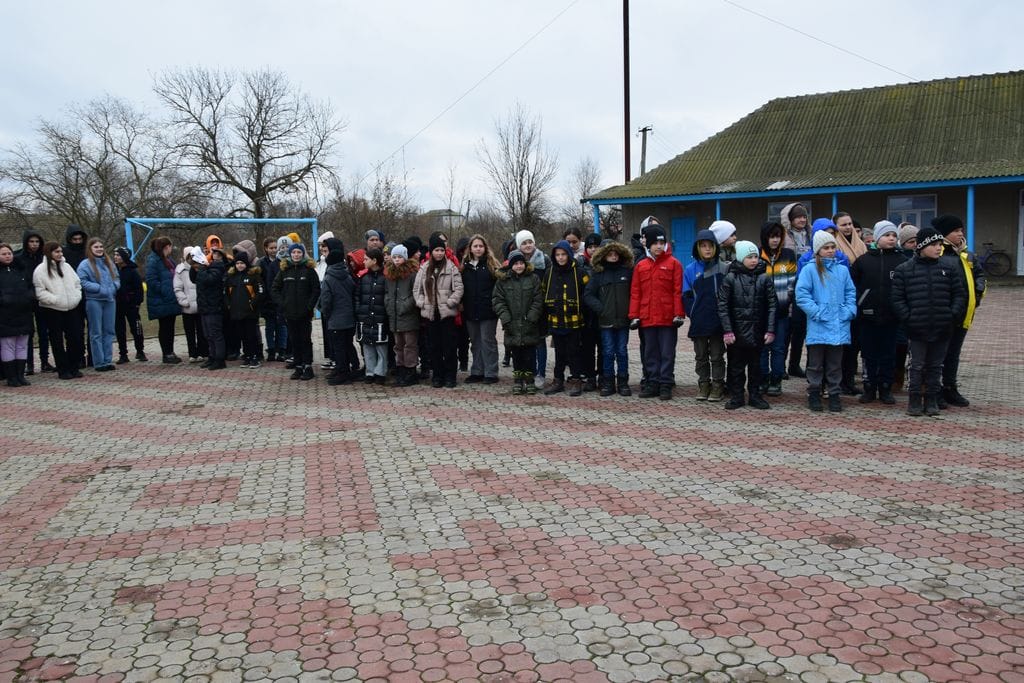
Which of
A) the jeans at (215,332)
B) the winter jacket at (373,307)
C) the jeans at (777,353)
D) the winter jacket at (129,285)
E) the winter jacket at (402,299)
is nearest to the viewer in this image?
the jeans at (777,353)

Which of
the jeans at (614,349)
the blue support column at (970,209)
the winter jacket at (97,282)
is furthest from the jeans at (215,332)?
the blue support column at (970,209)

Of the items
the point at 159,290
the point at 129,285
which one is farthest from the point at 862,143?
the point at 129,285

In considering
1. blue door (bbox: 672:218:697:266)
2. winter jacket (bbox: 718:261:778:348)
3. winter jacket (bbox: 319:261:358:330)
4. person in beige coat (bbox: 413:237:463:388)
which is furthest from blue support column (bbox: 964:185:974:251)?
winter jacket (bbox: 319:261:358:330)

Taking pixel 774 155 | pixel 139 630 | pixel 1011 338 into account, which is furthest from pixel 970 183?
pixel 139 630

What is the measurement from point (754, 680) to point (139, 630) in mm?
2704

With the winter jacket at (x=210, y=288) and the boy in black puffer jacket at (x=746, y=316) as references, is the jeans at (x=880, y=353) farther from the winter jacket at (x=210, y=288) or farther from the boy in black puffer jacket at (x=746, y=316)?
→ the winter jacket at (x=210, y=288)

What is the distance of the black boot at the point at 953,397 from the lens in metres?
7.91

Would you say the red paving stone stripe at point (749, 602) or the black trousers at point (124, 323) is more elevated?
the black trousers at point (124, 323)

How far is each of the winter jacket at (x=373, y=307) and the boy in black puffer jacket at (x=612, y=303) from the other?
8.82 feet

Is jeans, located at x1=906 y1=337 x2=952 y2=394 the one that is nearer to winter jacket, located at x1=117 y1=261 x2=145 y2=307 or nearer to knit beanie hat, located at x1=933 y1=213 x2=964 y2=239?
knit beanie hat, located at x1=933 y1=213 x2=964 y2=239

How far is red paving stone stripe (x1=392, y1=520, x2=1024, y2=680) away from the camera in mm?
3238

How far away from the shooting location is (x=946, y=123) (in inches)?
995

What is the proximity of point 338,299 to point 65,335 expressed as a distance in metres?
4.40

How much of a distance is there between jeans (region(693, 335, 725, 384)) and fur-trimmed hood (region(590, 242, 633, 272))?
3.98 ft
